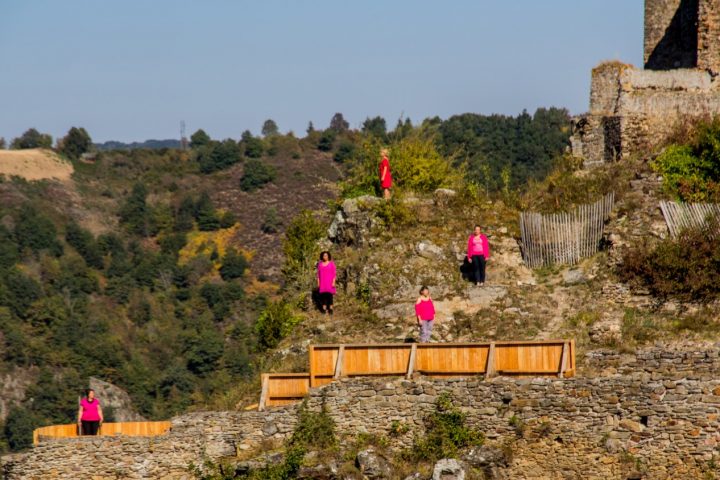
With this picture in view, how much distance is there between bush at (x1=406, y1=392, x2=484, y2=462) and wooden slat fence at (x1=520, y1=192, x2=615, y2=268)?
7.34 metres

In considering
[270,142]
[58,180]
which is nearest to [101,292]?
[58,180]

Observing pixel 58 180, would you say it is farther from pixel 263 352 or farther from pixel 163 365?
pixel 263 352

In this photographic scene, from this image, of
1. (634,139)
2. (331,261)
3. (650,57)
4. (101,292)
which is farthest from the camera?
(101,292)

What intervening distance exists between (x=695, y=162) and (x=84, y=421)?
45.6ft

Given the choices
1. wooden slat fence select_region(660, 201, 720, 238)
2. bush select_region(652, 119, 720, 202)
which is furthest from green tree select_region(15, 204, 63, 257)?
wooden slat fence select_region(660, 201, 720, 238)

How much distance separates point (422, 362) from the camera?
28906 mm

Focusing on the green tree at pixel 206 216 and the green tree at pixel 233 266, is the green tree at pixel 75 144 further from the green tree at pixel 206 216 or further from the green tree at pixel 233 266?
the green tree at pixel 233 266

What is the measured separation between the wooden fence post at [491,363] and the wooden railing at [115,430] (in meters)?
6.31

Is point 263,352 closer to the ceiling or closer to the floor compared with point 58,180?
closer to the floor

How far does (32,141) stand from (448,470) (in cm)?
11535

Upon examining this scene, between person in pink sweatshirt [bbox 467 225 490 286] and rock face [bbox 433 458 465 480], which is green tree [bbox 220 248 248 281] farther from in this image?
rock face [bbox 433 458 465 480]

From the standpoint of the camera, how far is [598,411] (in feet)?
87.9

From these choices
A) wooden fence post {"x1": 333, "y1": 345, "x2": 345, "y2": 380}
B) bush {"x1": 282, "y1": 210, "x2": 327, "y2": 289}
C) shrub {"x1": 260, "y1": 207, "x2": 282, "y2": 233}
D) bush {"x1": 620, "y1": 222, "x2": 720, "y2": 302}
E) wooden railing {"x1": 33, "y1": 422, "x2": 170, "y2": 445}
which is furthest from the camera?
shrub {"x1": 260, "y1": 207, "x2": 282, "y2": 233}

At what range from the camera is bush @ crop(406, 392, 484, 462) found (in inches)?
1086
